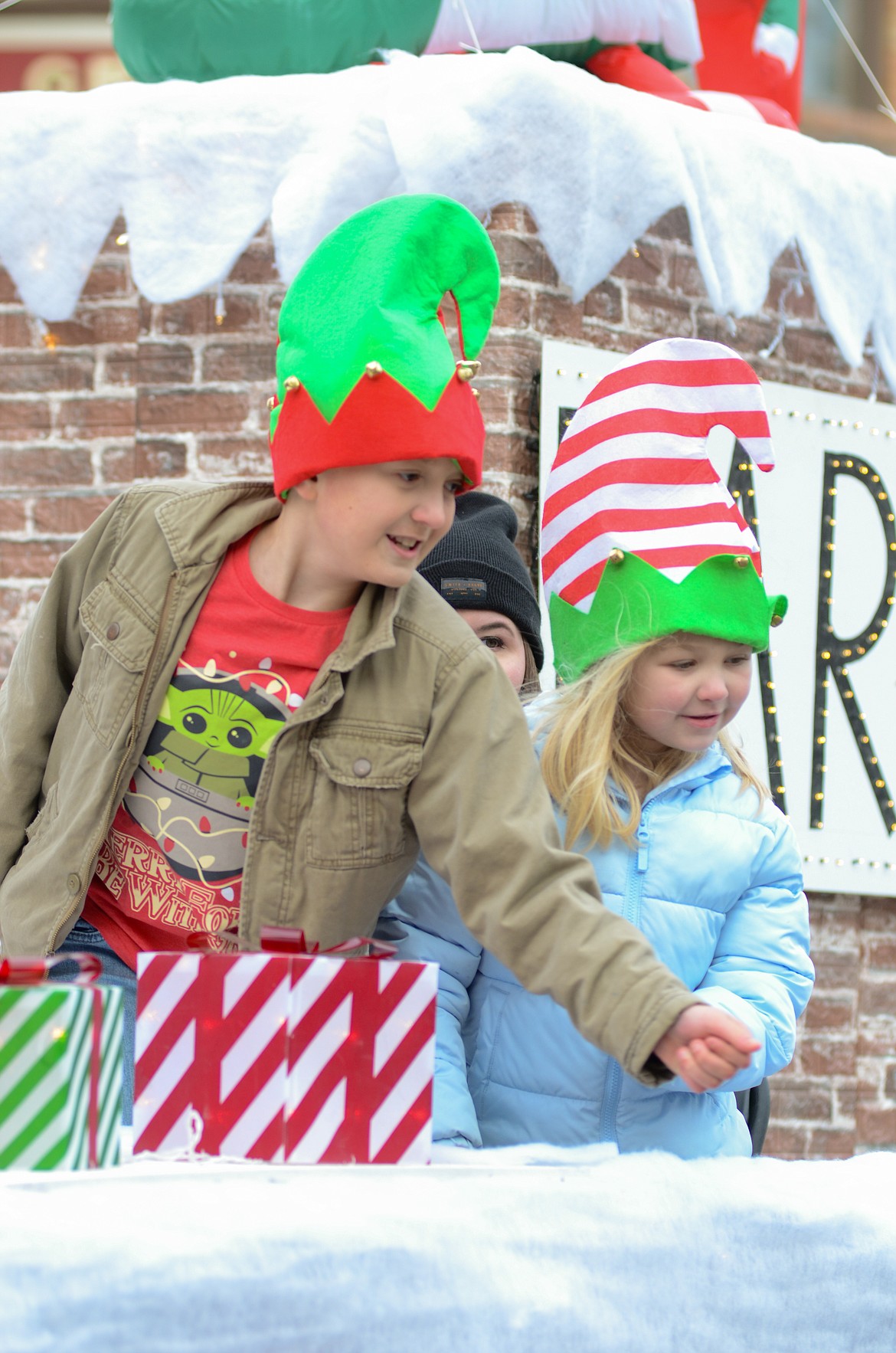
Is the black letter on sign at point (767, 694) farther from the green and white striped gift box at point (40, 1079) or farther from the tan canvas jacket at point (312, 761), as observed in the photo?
the green and white striped gift box at point (40, 1079)

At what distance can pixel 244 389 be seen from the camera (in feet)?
11.8

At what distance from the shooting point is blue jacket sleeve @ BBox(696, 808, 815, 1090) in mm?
1903

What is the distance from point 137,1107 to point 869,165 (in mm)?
3240

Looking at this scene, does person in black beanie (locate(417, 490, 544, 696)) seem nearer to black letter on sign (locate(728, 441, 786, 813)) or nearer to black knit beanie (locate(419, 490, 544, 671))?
black knit beanie (locate(419, 490, 544, 671))

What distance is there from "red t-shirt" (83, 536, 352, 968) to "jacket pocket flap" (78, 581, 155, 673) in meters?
0.05

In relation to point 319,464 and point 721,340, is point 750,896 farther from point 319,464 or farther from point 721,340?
point 721,340

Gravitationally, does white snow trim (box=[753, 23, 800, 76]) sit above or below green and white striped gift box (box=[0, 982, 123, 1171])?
above

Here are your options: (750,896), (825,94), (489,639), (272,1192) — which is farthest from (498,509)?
(825,94)

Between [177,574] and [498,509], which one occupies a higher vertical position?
[498,509]

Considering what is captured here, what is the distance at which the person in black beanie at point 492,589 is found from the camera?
2697 millimetres

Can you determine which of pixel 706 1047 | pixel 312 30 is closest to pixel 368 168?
pixel 312 30

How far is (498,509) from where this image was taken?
2.97m

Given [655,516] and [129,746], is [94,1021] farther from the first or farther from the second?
[655,516]

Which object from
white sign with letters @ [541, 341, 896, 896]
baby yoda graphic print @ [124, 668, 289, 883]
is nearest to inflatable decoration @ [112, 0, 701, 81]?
white sign with letters @ [541, 341, 896, 896]
